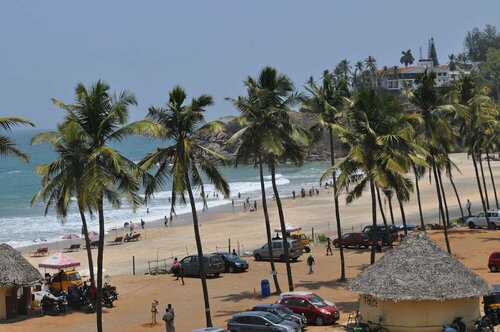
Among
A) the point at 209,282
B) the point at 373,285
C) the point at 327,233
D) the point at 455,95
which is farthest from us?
the point at 327,233

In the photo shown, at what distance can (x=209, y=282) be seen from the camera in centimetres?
3881

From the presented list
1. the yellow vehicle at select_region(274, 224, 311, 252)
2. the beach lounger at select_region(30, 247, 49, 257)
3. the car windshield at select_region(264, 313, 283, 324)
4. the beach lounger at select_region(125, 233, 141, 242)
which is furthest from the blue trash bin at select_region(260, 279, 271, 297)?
the beach lounger at select_region(125, 233, 141, 242)

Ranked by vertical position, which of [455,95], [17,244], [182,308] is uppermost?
[455,95]

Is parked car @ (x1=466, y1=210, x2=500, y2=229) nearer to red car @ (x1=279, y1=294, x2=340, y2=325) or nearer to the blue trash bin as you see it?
the blue trash bin

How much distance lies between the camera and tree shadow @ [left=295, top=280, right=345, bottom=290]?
34.9 meters

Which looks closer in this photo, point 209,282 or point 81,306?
point 81,306

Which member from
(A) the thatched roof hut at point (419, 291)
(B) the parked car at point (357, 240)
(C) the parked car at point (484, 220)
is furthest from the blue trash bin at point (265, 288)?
(C) the parked car at point (484, 220)

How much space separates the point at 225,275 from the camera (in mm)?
40906

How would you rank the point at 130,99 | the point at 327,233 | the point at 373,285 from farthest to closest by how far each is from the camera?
the point at 327,233 < the point at 373,285 < the point at 130,99

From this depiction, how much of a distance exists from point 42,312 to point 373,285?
16.6 meters

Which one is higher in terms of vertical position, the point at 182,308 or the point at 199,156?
the point at 199,156

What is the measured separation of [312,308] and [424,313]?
4.87 metres

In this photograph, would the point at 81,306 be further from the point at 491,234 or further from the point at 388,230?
the point at 491,234

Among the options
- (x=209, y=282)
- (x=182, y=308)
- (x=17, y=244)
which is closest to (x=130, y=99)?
(x=182, y=308)
